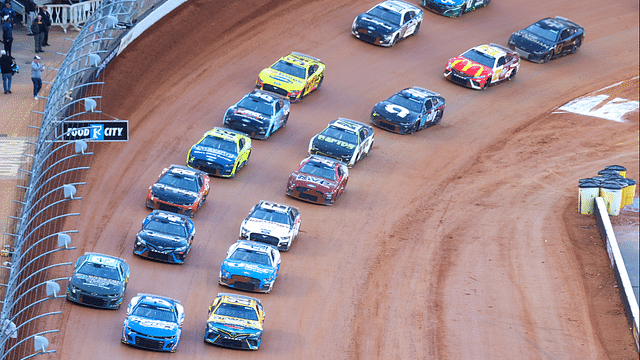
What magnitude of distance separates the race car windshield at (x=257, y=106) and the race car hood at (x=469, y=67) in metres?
11.1

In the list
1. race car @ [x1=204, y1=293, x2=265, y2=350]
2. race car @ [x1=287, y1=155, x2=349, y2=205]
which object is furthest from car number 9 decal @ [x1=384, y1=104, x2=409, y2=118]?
race car @ [x1=204, y1=293, x2=265, y2=350]

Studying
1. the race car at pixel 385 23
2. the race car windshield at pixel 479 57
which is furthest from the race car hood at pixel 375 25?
the race car windshield at pixel 479 57

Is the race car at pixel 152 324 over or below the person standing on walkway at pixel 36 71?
below

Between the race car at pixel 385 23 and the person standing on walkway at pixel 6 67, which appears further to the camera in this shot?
the race car at pixel 385 23

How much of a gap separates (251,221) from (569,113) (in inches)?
793

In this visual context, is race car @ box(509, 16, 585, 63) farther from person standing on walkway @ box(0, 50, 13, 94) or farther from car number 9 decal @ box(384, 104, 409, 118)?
person standing on walkway @ box(0, 50, 13, 94)

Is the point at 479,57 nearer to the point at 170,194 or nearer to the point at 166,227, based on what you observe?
the point at 170,194

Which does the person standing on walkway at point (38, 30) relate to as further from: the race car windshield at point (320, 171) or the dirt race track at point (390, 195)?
the race car windshield at point (320, 171)

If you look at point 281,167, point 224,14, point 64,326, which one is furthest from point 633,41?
point 64,326

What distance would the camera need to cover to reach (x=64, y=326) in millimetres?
28156

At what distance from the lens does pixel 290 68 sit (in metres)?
43.5

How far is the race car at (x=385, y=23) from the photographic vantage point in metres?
48.8

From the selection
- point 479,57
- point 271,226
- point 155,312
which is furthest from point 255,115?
point 155,312

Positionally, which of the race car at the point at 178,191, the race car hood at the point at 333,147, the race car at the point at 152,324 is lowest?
the race car hood at the point at 333,147
